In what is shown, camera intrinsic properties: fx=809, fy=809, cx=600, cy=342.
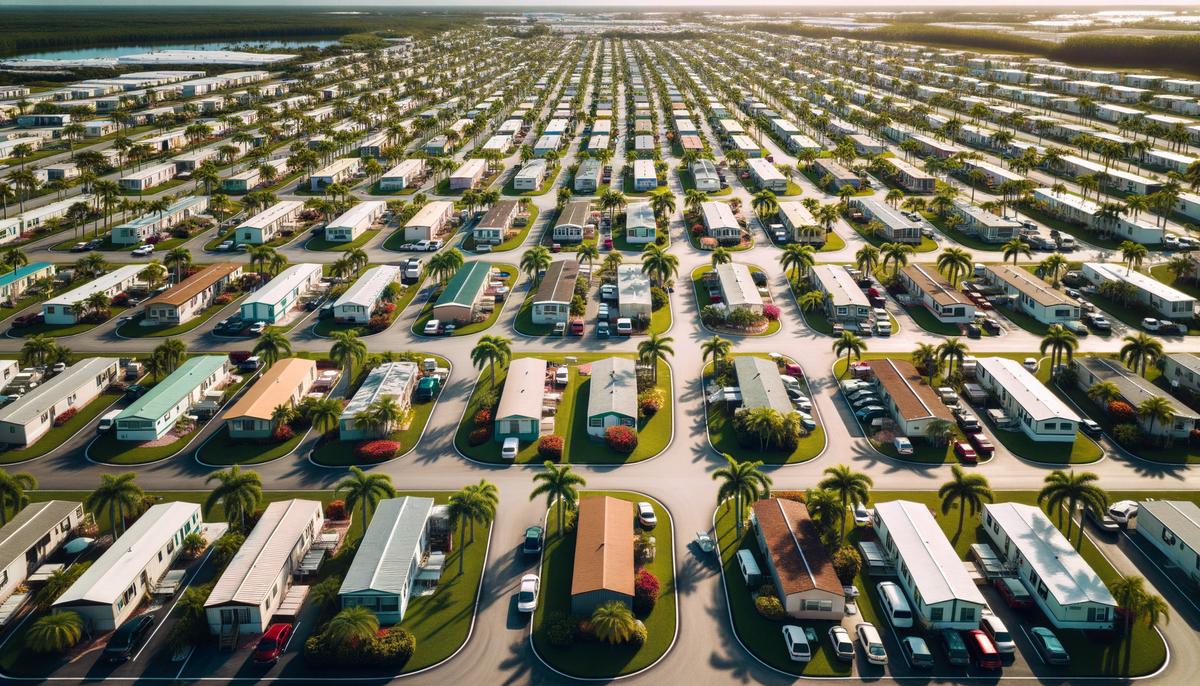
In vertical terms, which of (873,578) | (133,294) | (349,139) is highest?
(349,139)

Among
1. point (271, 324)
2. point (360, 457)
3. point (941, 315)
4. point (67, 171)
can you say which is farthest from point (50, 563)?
point (67, 171)

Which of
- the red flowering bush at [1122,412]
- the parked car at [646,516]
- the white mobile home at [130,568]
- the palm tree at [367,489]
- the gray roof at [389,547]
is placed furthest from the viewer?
the red flowering bush at [1122,412]

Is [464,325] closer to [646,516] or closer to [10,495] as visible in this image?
[646,516]

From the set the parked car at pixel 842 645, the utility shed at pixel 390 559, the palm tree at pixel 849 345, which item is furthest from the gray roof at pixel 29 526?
the palm tree at pixel 849 345

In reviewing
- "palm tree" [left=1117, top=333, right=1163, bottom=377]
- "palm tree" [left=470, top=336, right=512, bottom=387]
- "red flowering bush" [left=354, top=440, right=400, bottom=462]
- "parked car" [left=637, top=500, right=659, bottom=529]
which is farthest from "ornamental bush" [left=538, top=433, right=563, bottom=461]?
"palm tree" [left=1117, top=333, right=1163, bottom=377]

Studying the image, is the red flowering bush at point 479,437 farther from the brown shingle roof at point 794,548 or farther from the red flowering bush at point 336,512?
the brown shingle roof at point 794,548

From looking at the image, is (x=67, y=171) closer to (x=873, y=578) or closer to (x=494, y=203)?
(x=494, y=203)

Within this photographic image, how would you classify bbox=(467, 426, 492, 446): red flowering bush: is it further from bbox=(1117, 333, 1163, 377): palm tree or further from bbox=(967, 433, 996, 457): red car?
bbox=(1117, 333, 1163, 377): palm tree
